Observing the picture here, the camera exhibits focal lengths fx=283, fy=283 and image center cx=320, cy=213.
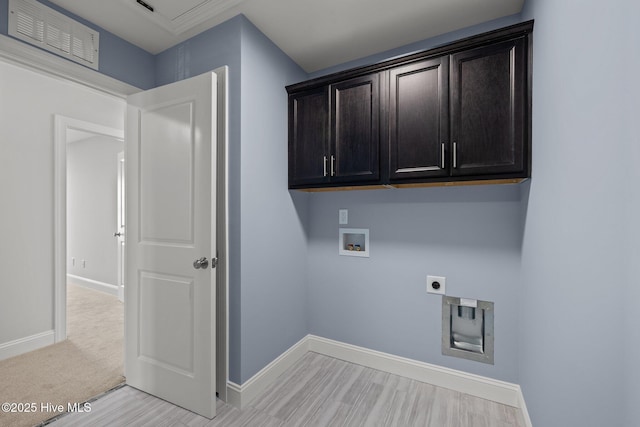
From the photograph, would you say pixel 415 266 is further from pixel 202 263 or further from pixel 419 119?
pixel 202 263

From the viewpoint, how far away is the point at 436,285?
2.06m

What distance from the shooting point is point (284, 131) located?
7.55ft

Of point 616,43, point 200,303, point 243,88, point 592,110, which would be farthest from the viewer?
point 243,88

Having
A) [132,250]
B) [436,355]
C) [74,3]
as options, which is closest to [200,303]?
[132,250]

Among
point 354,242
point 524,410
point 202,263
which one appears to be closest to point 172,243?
point 202,263

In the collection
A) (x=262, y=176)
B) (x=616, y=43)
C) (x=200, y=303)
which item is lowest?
(x=200, y=303)

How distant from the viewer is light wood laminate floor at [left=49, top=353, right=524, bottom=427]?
169cm

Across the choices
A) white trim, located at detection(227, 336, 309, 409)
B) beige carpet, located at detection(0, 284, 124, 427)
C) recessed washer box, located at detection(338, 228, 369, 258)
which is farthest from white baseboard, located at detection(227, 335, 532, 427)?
beige carpet, located at detection(0, 284, 124, 427)

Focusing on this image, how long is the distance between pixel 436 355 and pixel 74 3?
327 cm

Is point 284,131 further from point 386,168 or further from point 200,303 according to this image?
point 200,303

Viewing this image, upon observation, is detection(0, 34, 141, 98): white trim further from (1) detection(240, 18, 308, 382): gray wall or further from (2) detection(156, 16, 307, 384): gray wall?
(1) detection(240, 18, 308, 382): gray wall

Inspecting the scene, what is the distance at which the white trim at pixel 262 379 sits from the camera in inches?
72.8

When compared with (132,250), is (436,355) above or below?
below

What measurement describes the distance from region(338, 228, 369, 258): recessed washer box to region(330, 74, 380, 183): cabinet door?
1.68 ft
